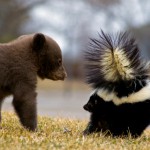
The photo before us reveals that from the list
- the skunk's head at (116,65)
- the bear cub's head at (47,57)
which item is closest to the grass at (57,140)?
the skunk's head at (116,65)

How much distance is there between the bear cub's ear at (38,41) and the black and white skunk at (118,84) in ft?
2.12

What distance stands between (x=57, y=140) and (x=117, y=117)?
1.07 metres

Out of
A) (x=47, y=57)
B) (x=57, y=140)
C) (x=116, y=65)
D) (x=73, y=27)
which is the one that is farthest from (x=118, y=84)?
(x=73, y=27)

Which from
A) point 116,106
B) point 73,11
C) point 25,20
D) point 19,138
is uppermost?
point 116,106

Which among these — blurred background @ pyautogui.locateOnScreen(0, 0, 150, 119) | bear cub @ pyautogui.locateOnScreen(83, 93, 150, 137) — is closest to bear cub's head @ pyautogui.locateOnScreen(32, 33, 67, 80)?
bear cub @ pyautogui.locateOnScreen(83, 93, 150, 137)

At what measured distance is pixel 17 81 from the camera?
272 inches

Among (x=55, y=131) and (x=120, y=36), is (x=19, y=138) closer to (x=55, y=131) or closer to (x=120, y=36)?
(x=55, y=131)

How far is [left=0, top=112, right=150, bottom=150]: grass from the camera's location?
19.9 ft

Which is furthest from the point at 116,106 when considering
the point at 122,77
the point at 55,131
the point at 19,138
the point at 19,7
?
the point at 19,7

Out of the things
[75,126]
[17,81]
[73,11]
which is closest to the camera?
[17,81]

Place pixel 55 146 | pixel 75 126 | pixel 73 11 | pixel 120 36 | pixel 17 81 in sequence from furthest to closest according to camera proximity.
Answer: pixel 73 11
pixel 75 126
pixel 120 36
pixel 17 81
pixel 55 146

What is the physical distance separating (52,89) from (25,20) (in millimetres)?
7581

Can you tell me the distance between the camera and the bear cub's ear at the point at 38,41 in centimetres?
723

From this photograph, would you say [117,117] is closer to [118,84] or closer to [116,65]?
[118,84]
